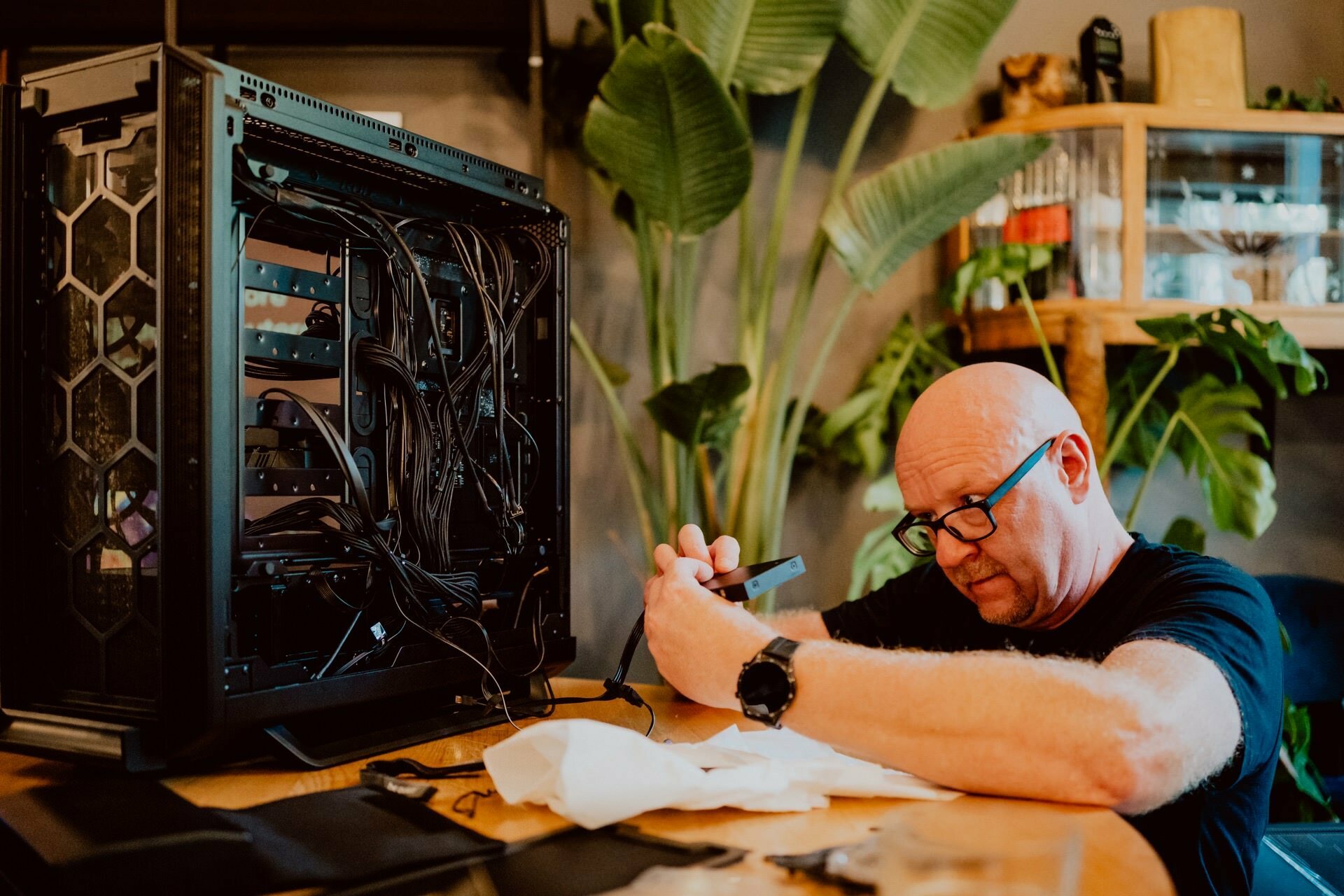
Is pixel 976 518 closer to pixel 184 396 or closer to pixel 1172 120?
pixel 184 396

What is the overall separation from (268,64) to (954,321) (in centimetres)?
197

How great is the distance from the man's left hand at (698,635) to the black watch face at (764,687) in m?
0.02

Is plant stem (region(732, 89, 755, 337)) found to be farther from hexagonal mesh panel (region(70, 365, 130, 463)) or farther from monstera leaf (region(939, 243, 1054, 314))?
hexagonal mesh panel (region(70, 365, 130, 463))

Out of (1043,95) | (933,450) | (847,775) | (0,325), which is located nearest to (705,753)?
(847,775)

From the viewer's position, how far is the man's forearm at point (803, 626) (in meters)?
1.45

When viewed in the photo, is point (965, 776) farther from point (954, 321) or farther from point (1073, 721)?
point (954, 321)

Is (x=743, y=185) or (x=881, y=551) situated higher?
(x=743, y=185)

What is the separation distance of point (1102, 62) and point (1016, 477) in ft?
5.95

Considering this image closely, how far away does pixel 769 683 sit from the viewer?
2.83 feet

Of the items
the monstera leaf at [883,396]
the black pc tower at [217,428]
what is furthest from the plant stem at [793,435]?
the black pc tower at [217,428]

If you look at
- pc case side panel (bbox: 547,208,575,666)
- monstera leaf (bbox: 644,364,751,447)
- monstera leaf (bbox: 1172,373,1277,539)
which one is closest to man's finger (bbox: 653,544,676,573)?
pc case side panel (bbox: 547,208,575,666)

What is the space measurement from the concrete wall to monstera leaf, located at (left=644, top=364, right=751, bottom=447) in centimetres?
61

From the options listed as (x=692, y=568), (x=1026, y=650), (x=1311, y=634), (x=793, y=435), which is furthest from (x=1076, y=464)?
(x=1311, y=634)

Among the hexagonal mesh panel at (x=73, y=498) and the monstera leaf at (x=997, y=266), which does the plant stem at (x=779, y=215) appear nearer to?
the monstera leaf at (x=997, y=266)
